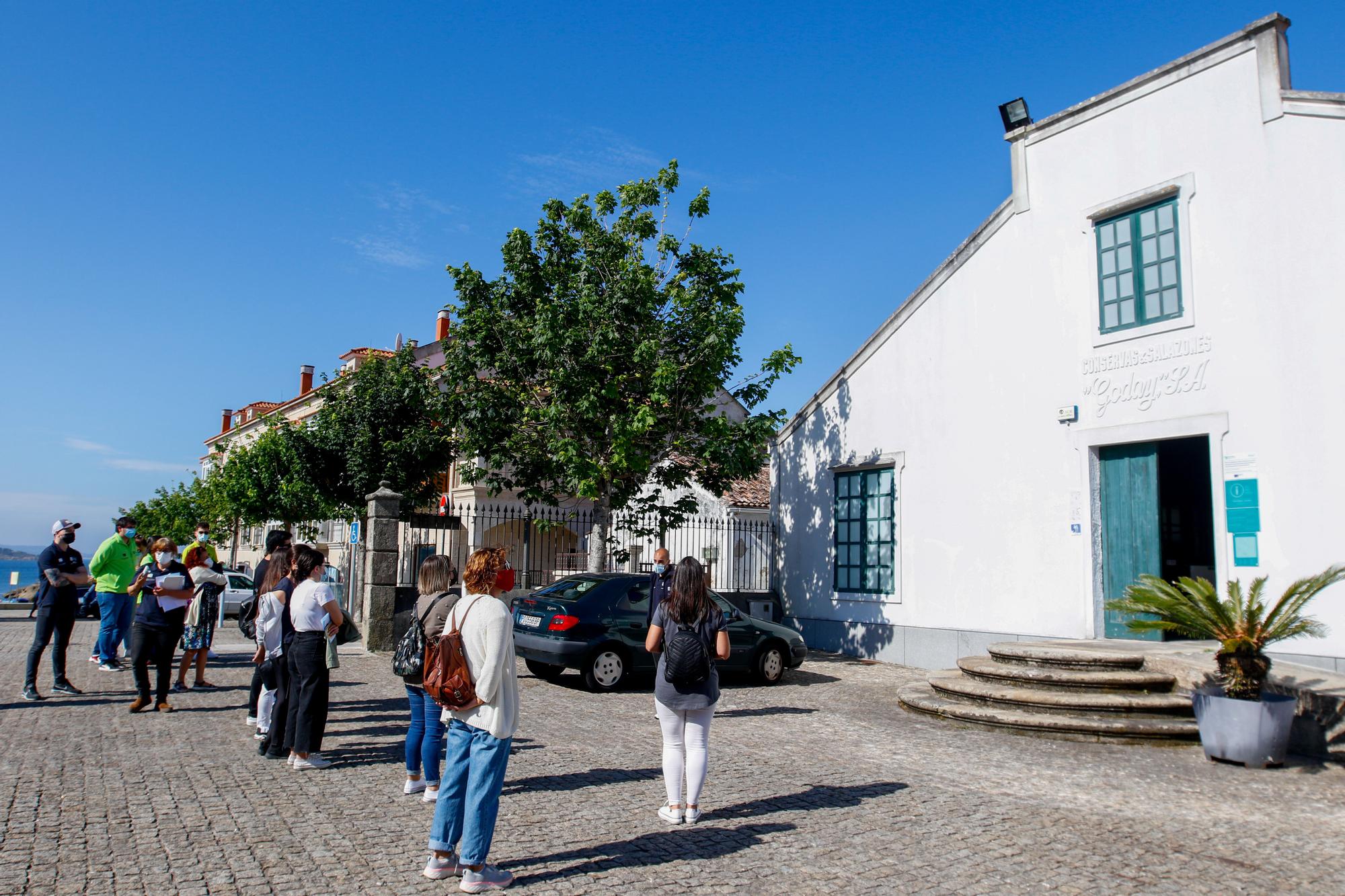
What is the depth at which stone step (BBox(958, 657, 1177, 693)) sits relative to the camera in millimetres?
9586

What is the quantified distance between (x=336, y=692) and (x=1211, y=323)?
35.8ft

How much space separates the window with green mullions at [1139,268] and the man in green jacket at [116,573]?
12.2 metres

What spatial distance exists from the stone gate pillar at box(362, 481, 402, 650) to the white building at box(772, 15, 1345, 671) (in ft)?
23.6

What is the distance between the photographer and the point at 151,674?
12.4 meters

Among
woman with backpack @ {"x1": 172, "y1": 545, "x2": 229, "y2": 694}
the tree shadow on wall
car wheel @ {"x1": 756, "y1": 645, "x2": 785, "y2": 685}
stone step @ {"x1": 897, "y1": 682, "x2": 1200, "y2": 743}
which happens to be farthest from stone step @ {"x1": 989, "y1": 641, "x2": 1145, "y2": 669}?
woman with backpack @ {"x1": 172, "y1": 545, "x2": 229, "y2": 694}

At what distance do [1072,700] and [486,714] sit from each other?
692 centimetres

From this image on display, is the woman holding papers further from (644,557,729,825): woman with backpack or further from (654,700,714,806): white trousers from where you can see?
(654,700,714,806): white trousers

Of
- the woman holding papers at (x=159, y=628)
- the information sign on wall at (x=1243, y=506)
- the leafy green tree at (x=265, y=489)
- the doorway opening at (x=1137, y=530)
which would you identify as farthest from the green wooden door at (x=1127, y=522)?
the leafy green tree at (x=265, y=489)

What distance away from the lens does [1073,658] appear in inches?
393

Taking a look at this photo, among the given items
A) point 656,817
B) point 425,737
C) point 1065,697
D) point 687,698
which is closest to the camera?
point 687,698

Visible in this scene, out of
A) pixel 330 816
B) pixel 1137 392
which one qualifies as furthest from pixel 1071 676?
pixel 330 816

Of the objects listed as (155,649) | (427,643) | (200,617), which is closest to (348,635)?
(200,617)

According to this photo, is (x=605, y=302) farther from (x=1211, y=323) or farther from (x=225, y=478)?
(x=225, y=478)

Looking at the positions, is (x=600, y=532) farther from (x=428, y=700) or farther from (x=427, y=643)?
(x=427, y=643)
